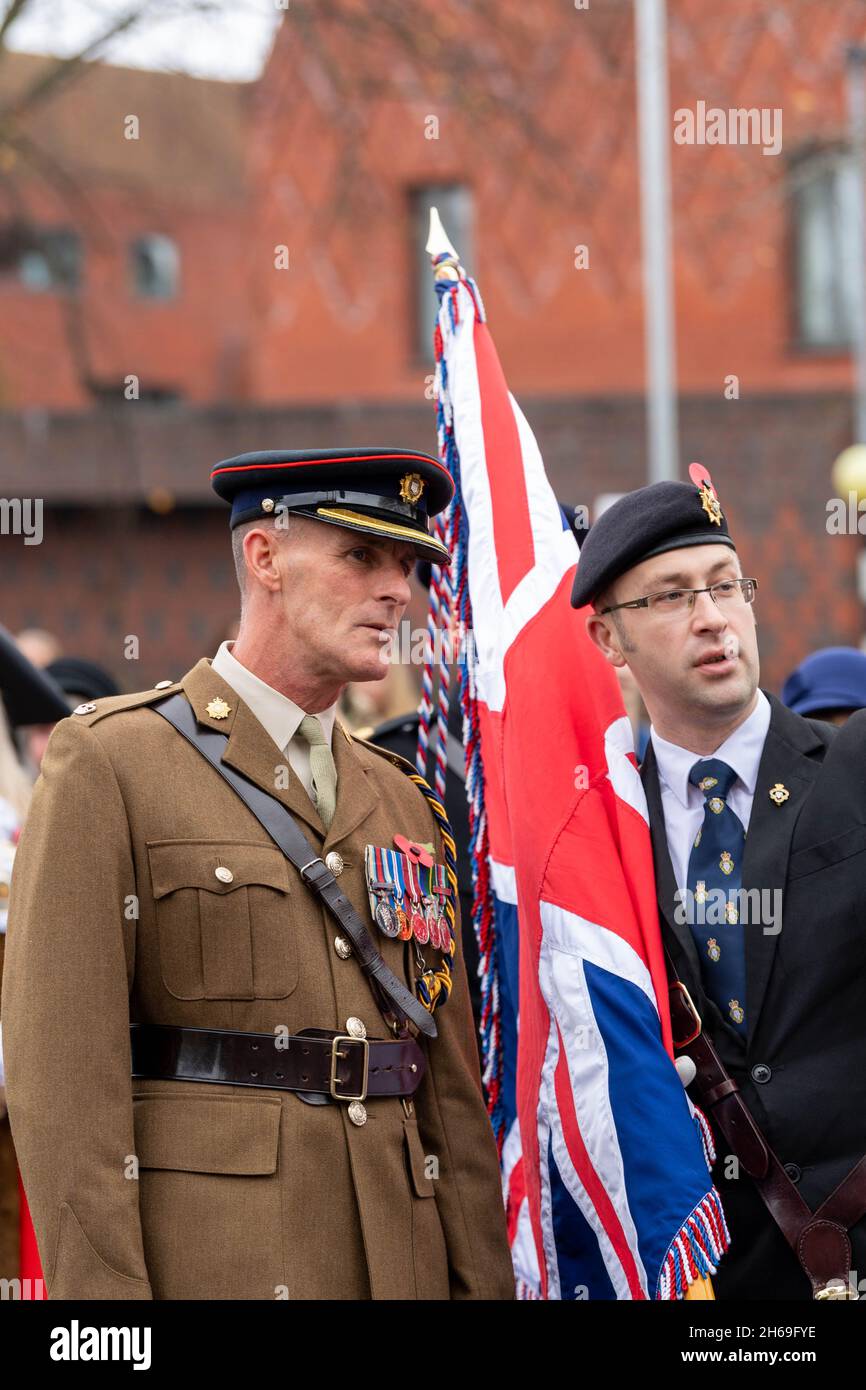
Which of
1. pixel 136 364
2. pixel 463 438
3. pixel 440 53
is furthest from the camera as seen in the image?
pixel 136 364

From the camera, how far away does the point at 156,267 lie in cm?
3056

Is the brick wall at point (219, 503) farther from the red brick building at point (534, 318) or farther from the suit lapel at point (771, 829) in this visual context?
the suit lapel at point (771, 829)

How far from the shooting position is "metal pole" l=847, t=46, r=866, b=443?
44.5ft

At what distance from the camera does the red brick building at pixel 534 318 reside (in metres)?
18.3

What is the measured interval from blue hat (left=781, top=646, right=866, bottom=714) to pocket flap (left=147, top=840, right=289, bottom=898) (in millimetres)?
2551

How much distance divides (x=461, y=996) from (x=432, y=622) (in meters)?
1.03

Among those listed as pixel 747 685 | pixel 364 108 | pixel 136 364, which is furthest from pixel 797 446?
pixel 747 685

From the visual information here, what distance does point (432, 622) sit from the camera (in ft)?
12.7

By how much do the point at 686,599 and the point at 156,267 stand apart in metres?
28.9

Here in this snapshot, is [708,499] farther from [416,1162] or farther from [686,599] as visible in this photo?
[416,1162]

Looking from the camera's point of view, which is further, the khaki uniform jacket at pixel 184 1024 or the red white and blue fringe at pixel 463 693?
the red white and blue fringe at pixel 463 693

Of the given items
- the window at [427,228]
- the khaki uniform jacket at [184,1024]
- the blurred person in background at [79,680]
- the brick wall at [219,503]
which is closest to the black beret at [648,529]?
the khaki uniform jacket at [184,1024]

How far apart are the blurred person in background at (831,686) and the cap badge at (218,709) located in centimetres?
245
